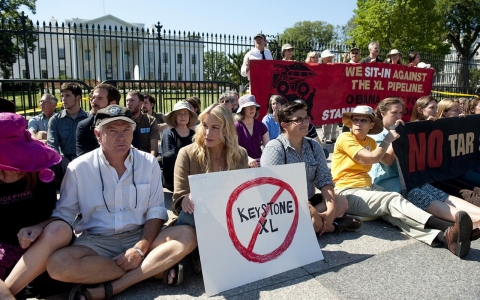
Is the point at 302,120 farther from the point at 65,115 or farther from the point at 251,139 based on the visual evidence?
the point at 65,115

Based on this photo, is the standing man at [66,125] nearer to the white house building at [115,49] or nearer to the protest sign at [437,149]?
the protest sign at [437,149]

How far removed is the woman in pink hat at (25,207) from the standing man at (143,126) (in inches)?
113

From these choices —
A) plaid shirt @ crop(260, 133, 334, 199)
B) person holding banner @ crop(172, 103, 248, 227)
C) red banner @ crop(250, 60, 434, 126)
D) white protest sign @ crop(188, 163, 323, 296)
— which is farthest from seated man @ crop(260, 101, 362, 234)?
red banner @ crop(250, 60, 434, 126)

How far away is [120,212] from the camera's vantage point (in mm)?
2898

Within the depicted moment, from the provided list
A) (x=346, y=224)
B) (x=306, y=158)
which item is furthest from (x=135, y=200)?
(x=346, y=224)

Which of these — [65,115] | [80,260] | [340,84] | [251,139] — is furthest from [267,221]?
[340,84]

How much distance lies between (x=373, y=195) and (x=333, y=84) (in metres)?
5.34

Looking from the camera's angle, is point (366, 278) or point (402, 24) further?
point (402, 24)

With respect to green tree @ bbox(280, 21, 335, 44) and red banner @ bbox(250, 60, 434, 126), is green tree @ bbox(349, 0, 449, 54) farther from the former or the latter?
green tree @ bbox(280, 21, 335, 44)

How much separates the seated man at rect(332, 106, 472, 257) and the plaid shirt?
1.41 feet

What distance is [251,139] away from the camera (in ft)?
17.4

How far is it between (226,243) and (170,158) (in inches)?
78.2

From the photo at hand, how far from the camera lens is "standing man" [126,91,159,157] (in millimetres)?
5551

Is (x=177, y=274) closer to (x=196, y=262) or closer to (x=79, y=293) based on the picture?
(x=196, y=262)
